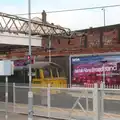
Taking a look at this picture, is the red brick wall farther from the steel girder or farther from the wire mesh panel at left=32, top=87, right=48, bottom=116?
the wire mesh panel at left=32, top=87, right=48, bottom=116

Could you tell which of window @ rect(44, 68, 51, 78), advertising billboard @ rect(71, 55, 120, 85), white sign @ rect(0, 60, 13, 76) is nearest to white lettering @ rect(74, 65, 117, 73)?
advertising billboard @ rect(71, 55, 120, 85)

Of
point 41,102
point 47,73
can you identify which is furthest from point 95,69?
point 41,102

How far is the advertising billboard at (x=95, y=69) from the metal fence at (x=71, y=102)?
9178mm

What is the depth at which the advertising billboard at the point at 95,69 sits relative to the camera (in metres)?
28.4

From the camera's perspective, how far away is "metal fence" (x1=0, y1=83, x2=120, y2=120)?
1336 centimetres

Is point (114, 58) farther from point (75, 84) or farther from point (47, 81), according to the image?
point (47, 81)

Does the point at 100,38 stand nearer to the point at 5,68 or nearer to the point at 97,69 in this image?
the point at 97,69

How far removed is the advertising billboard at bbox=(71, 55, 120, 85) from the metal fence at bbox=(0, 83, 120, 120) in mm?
9178

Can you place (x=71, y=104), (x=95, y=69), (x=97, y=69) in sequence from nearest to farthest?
(x=71, y=104) → (x=97, y=69) → (x=95, y=69)

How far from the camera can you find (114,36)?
4275 cm

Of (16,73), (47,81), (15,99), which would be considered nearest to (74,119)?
(15,99)

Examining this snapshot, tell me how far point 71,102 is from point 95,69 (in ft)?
45.8

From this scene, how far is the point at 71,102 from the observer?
1639 centimetres

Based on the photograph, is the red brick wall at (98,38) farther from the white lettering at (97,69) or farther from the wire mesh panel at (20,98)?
the wire mesh panel at (20,98)
